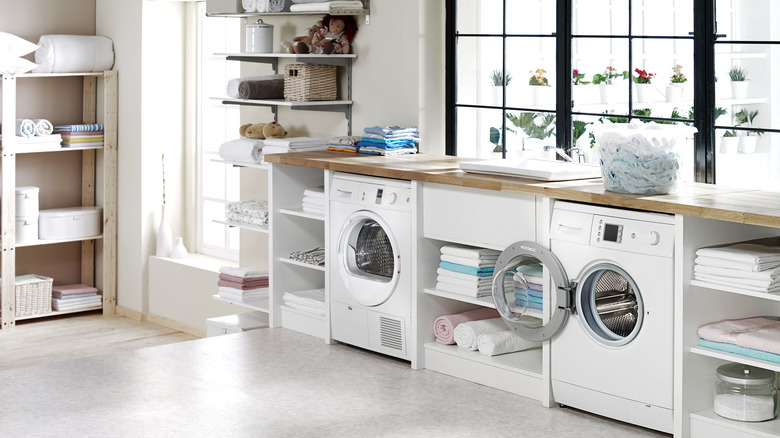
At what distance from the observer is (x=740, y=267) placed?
3.46 m

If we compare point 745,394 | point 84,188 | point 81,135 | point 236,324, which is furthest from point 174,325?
point 745,394

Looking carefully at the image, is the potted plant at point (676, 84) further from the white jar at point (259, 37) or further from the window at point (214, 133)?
the window at point (214, 133)

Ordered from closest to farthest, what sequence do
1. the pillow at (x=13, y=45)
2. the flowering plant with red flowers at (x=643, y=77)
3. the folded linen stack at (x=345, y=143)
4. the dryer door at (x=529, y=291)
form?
the dryer door at (x=529, y=291) < the flowering plant with red flowers at (x=643, y=77) < the folded linen stack at (x=345, y=143) < the pillow at (x=13, y=45)

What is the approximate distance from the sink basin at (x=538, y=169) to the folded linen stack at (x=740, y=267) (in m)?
0.77

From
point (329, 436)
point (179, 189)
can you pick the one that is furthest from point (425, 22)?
point (179, 189)

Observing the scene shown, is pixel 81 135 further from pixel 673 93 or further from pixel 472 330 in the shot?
pixel 673 93

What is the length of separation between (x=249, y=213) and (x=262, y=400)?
180 centimetres

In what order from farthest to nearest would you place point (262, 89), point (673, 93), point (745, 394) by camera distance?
point (262, 89)
point (673, 93)
point (745, 394)

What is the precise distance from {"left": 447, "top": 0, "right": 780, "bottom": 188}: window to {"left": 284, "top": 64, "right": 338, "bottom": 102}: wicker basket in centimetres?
72

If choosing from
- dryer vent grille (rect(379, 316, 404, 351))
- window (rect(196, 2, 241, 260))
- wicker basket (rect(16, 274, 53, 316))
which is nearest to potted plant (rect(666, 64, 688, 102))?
A: dryer vent grille (rect(379, 316, 404, 351))

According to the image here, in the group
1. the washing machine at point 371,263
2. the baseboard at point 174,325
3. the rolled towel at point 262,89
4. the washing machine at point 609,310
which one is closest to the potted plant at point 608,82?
the washing machine at point 609,310

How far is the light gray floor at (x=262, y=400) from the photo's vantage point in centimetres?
388

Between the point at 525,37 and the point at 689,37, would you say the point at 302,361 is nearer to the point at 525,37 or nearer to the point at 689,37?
the point at 525,37

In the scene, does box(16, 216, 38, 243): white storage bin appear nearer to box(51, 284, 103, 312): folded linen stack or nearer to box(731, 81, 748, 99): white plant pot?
box(51, 284, 103, 312): folded linen stack
